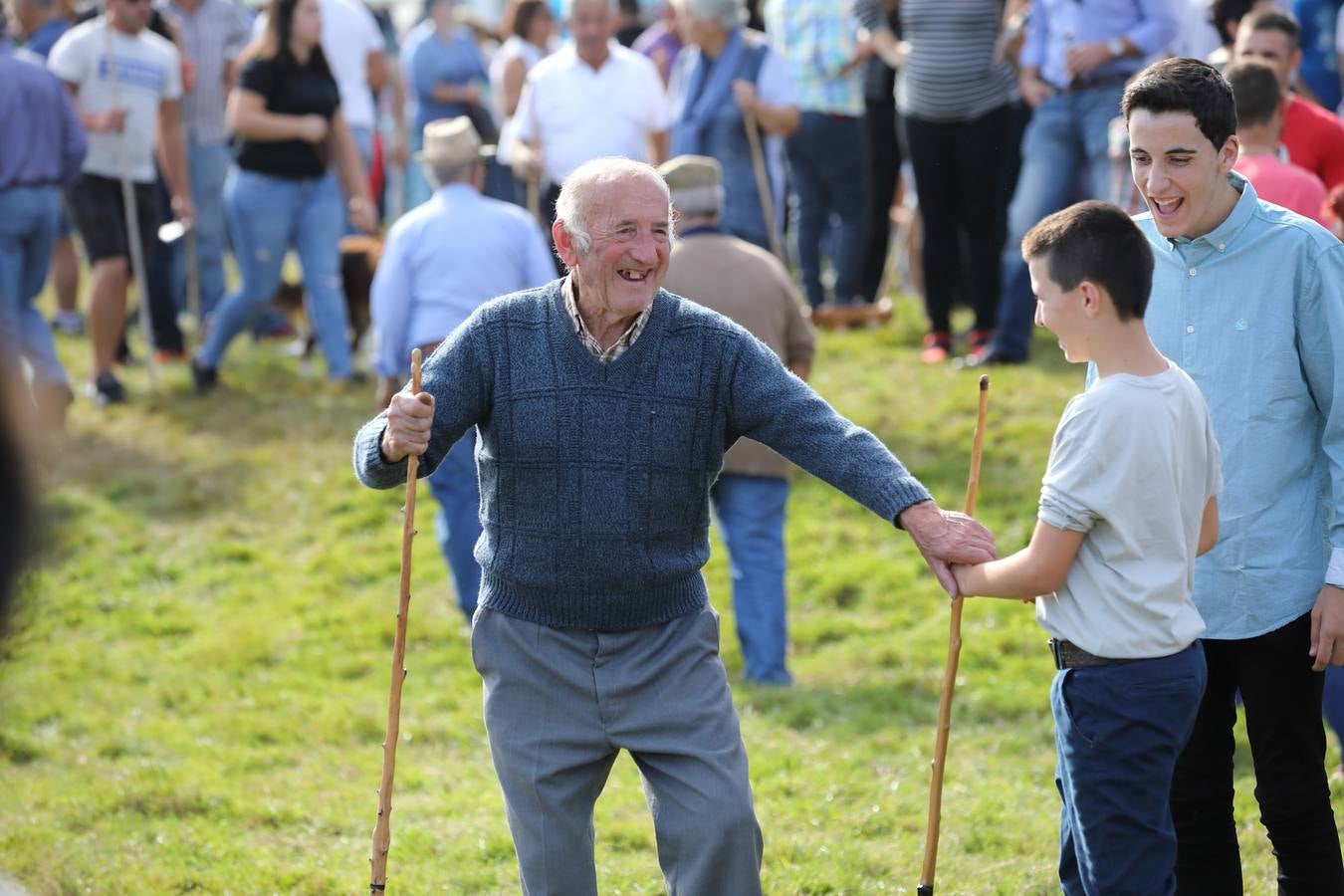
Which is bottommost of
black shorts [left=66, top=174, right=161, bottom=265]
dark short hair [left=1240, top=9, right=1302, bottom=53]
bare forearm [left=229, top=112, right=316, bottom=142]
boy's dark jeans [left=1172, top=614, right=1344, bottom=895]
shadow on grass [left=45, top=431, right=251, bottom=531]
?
shadow on grass [left=45, top=431, right=251, bottom=531]

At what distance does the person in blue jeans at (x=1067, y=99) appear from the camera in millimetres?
9672

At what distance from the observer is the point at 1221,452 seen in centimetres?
426

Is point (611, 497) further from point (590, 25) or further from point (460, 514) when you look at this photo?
point (590, 25)

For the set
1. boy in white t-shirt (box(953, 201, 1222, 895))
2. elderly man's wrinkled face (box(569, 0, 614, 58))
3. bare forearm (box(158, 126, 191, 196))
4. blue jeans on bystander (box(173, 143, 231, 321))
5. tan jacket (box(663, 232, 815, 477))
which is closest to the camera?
boy in white t-shirt (box(953, 201, 1222, 895))

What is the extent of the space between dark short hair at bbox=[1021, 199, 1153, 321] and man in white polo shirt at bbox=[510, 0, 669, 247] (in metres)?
7.28

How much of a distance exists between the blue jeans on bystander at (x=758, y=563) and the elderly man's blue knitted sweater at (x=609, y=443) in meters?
3.32

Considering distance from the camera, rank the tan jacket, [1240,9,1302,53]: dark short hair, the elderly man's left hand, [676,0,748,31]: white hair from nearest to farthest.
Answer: the elderly man's left hand → [1240,9,1302,53]: dark short hair → the tan jacket → [676,0,748,31]: white hair

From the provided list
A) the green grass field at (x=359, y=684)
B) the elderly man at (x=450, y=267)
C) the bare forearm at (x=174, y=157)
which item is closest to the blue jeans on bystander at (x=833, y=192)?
the green grass field at (x=359, y=684)

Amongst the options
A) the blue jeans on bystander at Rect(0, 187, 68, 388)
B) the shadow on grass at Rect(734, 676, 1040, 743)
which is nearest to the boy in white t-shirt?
the shadow on grass at Rect(734, 676, 1040, 743)

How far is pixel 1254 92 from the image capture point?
5.49m

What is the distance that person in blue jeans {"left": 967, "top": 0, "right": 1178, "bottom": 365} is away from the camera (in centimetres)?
967

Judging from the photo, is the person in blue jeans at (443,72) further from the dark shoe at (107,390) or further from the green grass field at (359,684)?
the dark shoe at (107,390)

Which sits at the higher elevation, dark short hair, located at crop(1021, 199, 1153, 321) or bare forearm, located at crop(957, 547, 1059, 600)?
dark short hair, located at crop(1021, 199, 1153, 321)

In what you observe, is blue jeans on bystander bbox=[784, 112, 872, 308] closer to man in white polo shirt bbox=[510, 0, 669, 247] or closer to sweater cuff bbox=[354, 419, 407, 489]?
man in white polo shirt bbox=[510, 0, 669, 247]
